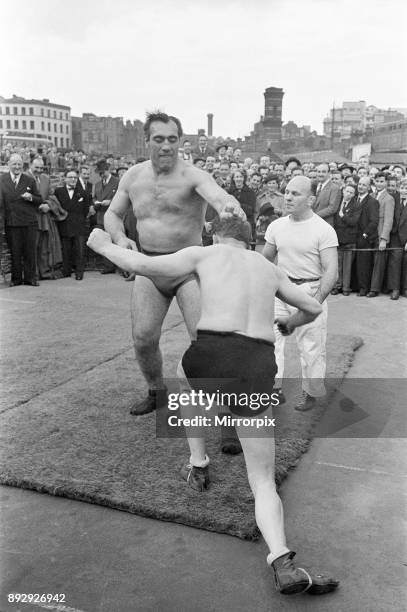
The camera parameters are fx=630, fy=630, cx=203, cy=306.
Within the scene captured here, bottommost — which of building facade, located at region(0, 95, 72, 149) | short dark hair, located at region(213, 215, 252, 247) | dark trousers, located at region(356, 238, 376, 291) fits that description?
dark trousers, located at region(356, 238, 376, 291)

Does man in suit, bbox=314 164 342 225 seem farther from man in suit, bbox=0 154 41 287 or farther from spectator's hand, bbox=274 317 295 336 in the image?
spectator's hand, bbox=274 317 295 336

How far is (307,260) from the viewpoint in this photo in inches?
199

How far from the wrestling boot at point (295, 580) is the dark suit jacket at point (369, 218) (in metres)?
8.45

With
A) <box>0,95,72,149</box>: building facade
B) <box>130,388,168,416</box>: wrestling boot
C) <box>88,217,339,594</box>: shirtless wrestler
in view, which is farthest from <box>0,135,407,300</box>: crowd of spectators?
<box>0,95,72,149</box>: building facade

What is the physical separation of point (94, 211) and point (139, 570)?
32.1 feet

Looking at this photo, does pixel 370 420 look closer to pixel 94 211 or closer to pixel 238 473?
pixel 238 473

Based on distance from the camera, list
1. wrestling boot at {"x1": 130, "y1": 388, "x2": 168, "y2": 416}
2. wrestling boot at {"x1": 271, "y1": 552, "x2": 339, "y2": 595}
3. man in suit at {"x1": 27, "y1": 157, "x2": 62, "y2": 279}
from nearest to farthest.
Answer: wrestling boot at {"x1": 271, "y1": 552, "x2": 339, "y2": 595}
wrestling boot at {"x1": 130, "y1": 388, "x2": 168, "y2": 416}
man in suit at {"x1": 27, "y1": 157, "x2": 62, "y2": 279}

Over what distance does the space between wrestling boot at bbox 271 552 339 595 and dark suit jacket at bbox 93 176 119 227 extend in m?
9.91

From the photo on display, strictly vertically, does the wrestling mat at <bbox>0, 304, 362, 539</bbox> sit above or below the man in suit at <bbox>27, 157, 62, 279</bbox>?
below

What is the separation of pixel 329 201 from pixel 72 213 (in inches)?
181

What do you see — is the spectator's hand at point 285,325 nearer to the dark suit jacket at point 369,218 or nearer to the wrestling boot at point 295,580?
→ the wrestling boot at point 295,580

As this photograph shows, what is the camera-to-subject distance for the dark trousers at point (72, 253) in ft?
38.0

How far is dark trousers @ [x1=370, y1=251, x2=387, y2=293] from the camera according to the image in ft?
34.9

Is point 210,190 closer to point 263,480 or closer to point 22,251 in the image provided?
point 263,480
